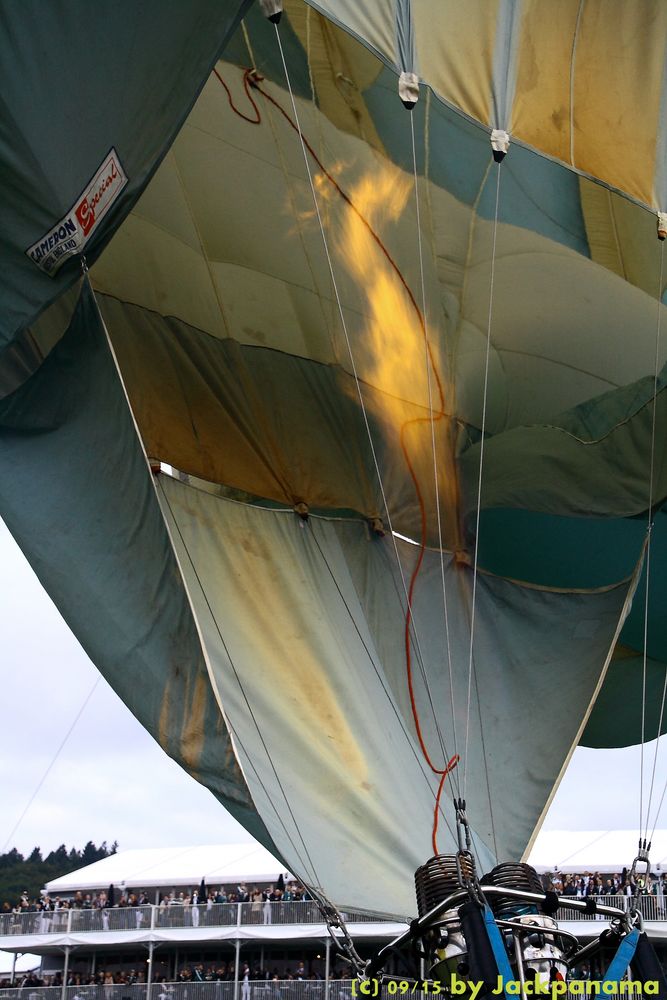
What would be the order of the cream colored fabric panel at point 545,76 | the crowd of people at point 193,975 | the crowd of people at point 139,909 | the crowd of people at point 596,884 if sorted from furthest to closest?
1. the crowd of people at point 193,975
2. the crowd of people at point 139,909
3. the crowd of people at point 596,884
4. the cream colored fabric panel at point 545,76

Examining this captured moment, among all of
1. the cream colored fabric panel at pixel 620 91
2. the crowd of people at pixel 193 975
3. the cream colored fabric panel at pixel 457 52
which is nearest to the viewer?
the cream colored fabric panel at pixel 457 52

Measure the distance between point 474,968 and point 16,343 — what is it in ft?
13.7

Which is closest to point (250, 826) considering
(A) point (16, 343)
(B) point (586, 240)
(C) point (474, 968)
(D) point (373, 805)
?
(D) point (373, 805)

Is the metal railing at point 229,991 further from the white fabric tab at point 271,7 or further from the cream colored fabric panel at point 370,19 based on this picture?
the white fabric tab at point 271,7

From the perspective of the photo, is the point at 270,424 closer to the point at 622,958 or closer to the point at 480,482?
the point at 480,482

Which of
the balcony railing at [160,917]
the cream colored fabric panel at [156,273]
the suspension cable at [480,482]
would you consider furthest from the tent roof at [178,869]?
the cream colored fabric panel at [156,273]

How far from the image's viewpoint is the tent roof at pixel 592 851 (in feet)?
55.7

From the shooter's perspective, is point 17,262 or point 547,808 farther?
point 547,808

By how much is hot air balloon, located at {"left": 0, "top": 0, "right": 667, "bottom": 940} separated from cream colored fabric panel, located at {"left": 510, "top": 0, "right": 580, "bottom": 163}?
0.02 m

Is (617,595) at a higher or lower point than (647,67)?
lower

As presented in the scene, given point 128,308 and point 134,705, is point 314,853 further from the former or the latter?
point 128,308

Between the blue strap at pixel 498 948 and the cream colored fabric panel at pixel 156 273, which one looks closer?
the blue strap at pixel 498 948

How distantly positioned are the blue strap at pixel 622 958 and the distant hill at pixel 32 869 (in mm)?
33251

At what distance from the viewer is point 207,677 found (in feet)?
19.8
